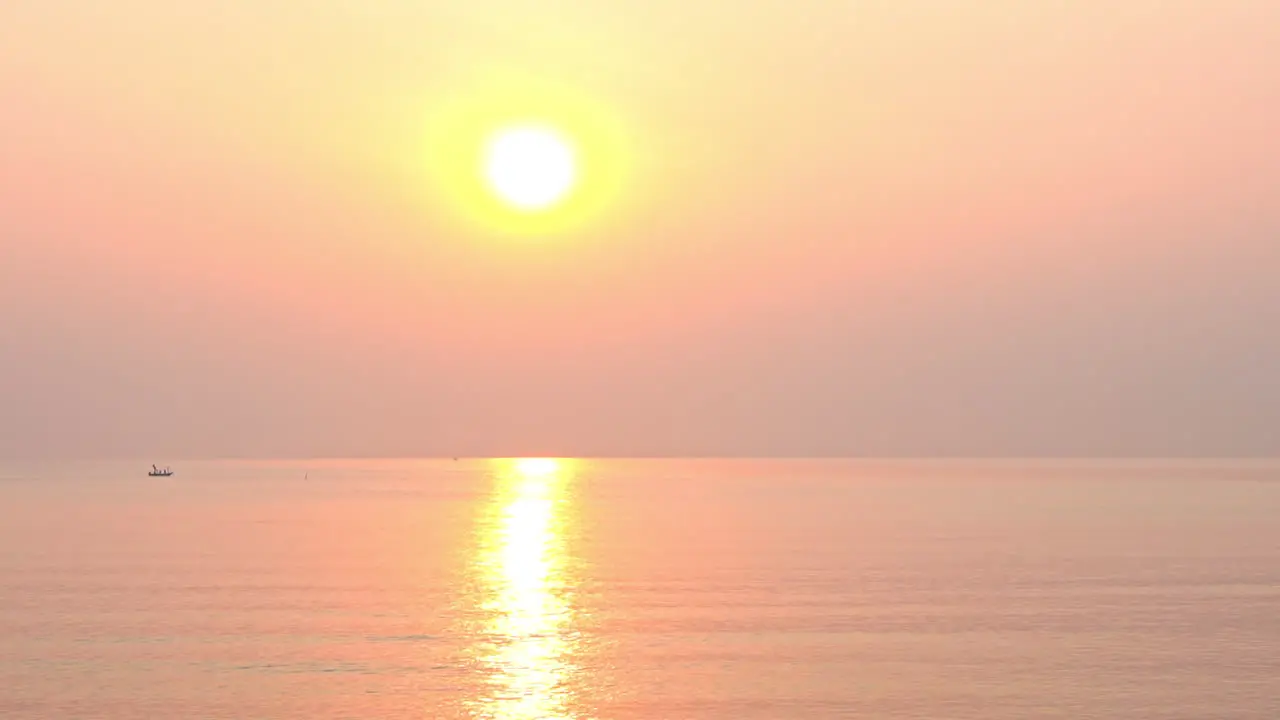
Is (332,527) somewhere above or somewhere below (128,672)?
above

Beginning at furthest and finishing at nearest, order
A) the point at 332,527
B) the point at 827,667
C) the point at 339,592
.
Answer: the point at 332,527 → the point at 339,592 → the point at 827,667

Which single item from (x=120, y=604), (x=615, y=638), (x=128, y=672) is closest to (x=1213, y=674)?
(x=615, y=638)

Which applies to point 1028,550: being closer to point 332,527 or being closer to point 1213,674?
point 1213,674

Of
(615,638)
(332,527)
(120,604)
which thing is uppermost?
(332,527)

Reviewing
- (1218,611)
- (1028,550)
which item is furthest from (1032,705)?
(1028,550)

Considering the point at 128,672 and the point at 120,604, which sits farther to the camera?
the point at 120,604

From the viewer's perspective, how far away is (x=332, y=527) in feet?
Answer: 566

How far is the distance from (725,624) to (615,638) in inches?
309

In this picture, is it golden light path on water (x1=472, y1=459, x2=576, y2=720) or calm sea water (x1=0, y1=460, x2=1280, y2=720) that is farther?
calm sea water (x1=0, y1=460, x2=1280, y2=720)

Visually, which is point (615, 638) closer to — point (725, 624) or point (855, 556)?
point (725, 624)

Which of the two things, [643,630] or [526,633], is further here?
[643,630]

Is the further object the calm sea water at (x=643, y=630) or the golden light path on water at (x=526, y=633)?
the calm sea water at (x=643, y=630)

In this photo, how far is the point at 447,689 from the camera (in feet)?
191

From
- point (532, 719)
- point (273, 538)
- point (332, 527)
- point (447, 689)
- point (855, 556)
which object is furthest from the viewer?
point (332, 527)
